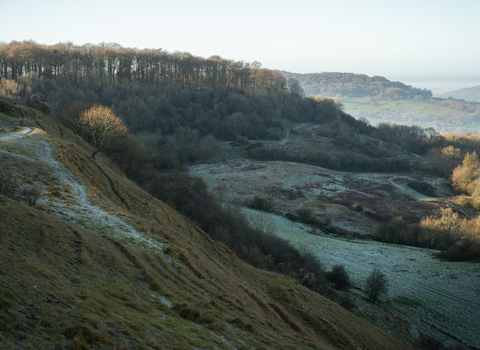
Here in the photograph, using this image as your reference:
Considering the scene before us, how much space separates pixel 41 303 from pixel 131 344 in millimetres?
2374

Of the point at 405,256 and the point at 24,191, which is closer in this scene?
the point at 24,191

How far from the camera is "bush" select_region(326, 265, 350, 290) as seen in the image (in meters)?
34.3

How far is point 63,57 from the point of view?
332ft

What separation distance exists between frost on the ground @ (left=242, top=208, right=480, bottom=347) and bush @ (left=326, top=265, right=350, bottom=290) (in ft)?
7.88

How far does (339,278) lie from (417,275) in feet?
44.4

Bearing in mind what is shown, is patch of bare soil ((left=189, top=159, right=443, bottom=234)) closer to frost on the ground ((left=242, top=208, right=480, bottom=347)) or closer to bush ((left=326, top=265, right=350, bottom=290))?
frost on the ground ((left=242, top=208, right=480, bottom=347))

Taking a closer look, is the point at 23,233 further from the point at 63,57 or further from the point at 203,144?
the point at 63,57

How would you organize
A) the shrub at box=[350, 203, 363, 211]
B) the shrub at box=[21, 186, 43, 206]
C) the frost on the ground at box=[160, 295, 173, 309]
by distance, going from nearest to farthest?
1. the frost on the ground at box=[160, 295, 173, 309]
2. the shrub at box=[21, 186, 43, 206]
3. the shrub at box=[350, 203, 363, 211]

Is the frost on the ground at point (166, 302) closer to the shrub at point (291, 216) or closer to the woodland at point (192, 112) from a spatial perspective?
the woodland at point (192, 112)

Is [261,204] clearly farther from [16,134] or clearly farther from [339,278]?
[16,134]

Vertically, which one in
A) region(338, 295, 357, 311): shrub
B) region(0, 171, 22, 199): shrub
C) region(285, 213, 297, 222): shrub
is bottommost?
region(285, 213, 297, 222): shrub

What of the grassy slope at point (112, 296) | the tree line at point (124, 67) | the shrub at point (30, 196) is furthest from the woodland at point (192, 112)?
the shrub at point (30, 196)

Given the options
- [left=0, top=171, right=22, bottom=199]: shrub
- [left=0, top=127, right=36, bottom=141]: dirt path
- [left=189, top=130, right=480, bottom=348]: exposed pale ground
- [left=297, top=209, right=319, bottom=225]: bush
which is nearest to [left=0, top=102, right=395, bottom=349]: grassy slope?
[left=0, top=171, right=22, bottom=199]: shrub

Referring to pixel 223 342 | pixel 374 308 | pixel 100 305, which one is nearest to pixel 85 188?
pixel 100 305
